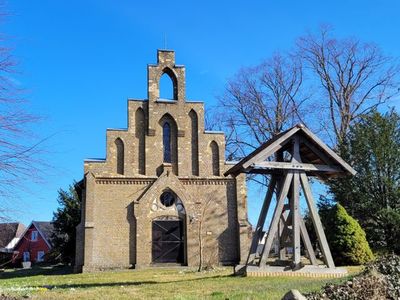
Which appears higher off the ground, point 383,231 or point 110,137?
point 110,137

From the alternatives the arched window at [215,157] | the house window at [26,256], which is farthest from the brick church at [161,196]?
the house window at [26,256]

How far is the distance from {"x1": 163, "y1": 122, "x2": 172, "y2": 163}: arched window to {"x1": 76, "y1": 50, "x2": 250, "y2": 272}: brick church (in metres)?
0.06

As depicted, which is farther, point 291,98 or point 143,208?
point 291,98

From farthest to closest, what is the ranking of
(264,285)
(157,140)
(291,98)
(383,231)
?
(291,98)
(157,140)
(383,231)
(264,285)

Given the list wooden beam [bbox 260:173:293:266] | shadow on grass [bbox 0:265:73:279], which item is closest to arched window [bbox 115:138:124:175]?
shadow on grass [bbox 0:265:73:279]

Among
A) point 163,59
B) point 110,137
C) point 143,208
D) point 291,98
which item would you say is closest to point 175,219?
point 143,208

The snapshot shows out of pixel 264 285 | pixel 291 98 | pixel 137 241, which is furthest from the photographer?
pixel 291 98

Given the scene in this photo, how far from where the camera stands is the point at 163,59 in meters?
28.6

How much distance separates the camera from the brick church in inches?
1005

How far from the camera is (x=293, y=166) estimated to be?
1506 centimetres

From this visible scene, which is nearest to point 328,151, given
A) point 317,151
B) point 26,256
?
point 317,151

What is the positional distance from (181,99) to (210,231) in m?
7.96

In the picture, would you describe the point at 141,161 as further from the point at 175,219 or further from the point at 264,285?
the point at 264,285

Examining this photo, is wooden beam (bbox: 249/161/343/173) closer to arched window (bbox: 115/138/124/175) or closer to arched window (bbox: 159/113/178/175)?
arched window (bbox: 159/113/178/175)
